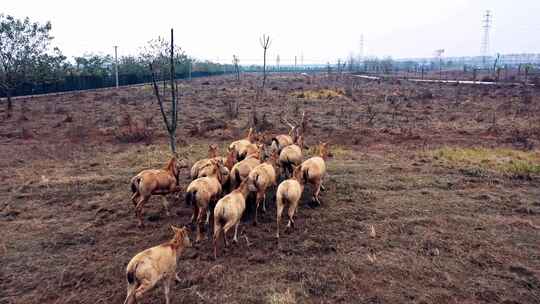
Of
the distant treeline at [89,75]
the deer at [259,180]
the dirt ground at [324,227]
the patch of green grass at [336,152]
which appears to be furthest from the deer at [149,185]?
the distant treeline at [89,75]

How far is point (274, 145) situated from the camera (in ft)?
36.7

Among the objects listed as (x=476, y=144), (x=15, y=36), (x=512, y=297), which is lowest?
(x=512, y=297)

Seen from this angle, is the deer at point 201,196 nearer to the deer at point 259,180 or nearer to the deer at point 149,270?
the deer at point 259,180

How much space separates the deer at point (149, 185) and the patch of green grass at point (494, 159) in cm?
908

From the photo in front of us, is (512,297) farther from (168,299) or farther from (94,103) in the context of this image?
(94,103)

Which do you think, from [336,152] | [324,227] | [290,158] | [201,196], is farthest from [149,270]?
[336,152]

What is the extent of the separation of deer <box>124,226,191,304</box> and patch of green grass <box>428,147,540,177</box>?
10035 millimetres

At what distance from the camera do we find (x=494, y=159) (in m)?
13.0

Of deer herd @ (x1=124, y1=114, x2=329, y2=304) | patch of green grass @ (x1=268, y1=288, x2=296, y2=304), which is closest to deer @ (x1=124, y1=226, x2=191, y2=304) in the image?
deer herd @ (x1=124, y1=114, x2=329, y2=304)

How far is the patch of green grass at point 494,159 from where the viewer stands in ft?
37.9

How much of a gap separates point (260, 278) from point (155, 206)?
3962 mm

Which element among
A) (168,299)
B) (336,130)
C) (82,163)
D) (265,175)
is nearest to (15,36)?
(82,163)

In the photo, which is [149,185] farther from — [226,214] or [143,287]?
[143,287]

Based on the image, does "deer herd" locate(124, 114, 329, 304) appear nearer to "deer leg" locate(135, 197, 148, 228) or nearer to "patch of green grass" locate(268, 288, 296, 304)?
"deer leg" locate(135, 197, 148, 228)
